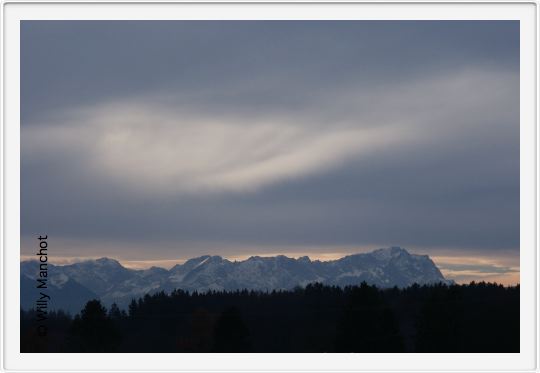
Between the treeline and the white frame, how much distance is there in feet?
29.9

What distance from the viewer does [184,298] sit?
85.9 metres

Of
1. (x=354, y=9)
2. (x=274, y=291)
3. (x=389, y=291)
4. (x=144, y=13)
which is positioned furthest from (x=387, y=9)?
(x=274, y=291)

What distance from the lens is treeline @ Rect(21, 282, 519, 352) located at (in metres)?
53.8

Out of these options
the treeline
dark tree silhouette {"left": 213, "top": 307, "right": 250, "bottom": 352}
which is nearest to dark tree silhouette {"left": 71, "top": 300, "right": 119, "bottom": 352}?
the treeline

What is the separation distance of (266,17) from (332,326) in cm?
3396

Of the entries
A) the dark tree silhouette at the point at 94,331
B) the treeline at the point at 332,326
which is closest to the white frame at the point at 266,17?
the treeline at the point at 332,326

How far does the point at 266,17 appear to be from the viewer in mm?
34688

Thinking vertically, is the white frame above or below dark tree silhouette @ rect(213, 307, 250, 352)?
above

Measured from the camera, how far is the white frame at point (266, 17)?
112 ft

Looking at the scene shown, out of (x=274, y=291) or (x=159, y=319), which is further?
(x=274, y=291)

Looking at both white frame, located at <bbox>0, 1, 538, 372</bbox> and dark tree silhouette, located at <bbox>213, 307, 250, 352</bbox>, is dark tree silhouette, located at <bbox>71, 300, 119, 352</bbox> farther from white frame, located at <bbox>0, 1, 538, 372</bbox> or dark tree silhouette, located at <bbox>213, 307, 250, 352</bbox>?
white frame, located at <bbox>0, 1, 538, 372</bbox>

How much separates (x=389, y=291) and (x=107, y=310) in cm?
2710

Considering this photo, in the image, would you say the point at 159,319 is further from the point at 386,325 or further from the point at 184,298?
the point at 386,325

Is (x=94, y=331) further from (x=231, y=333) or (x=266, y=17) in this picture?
(x=266, y=17)
